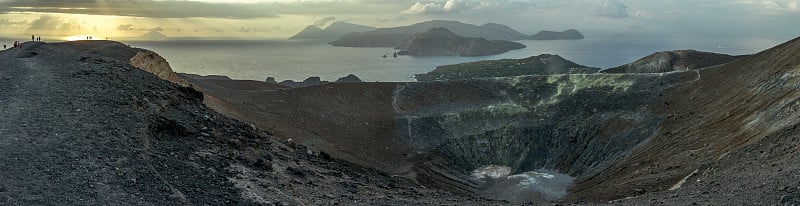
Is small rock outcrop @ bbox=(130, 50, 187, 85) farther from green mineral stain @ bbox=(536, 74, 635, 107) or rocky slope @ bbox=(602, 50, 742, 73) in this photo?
rocky slope @ bbox=(602, 50, 742, 73)

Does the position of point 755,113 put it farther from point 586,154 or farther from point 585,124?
point 585,124

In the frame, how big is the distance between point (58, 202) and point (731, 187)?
19.6m

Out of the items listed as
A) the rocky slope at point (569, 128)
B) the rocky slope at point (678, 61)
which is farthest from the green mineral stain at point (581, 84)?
the rocky slope at point (678, 61)

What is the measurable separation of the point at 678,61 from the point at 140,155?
86965 mm

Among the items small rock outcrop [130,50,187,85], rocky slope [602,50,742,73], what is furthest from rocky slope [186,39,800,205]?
rocky slope [602,50,742,73]

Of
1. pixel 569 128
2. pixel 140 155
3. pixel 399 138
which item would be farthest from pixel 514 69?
pixel 140 155

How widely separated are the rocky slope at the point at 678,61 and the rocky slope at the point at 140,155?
74.0m

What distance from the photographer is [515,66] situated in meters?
152

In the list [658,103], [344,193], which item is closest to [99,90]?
[344,193]

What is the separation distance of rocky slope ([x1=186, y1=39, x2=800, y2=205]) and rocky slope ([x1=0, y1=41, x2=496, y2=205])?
30.0 feet

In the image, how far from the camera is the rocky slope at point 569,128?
2588 cm

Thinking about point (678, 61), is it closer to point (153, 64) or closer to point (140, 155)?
point (153, 64)

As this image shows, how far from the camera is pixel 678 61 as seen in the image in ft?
285

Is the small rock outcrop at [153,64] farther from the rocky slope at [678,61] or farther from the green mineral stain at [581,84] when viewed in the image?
the rocky slope at [678,61]
